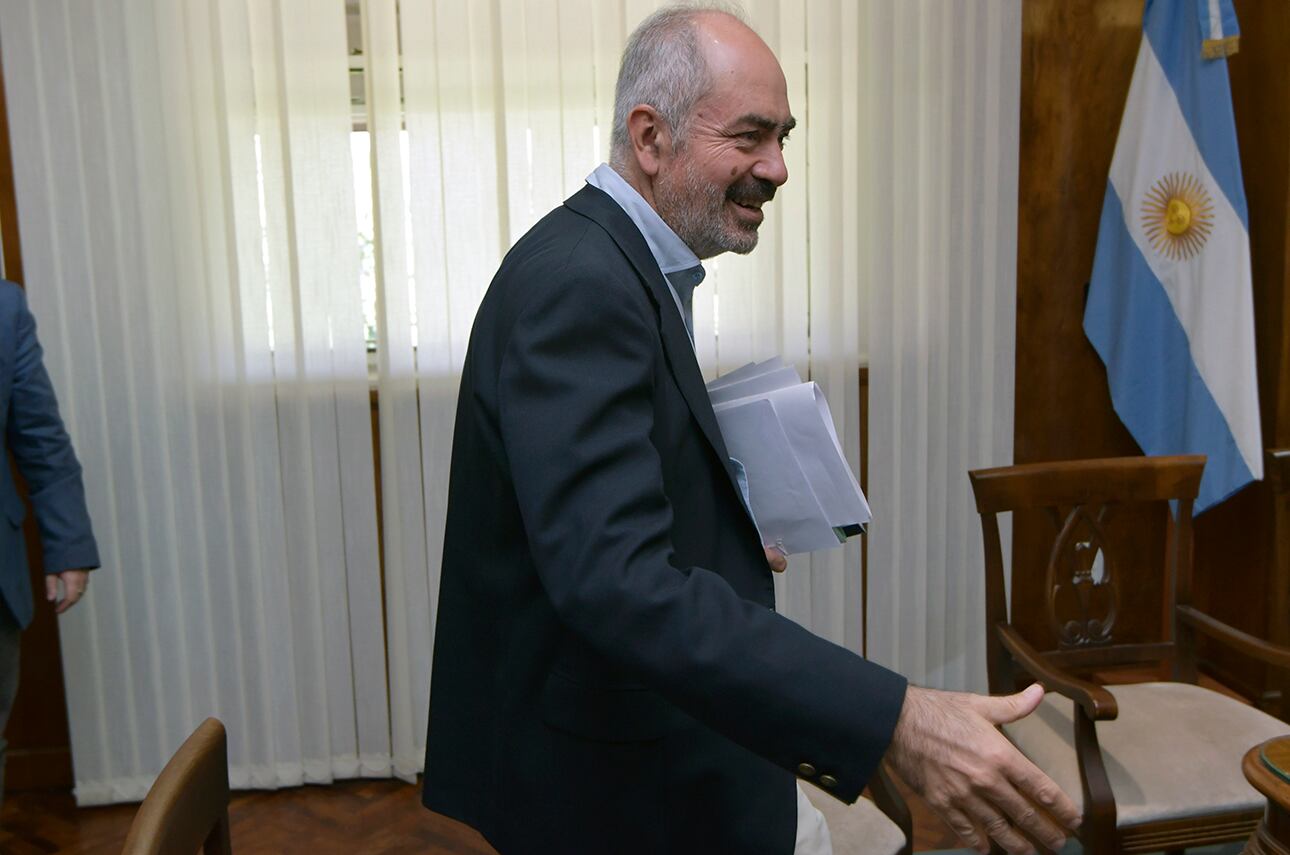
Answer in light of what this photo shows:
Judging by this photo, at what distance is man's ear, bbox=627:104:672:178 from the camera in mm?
1261

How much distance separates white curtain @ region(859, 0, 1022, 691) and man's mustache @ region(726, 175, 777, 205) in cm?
183

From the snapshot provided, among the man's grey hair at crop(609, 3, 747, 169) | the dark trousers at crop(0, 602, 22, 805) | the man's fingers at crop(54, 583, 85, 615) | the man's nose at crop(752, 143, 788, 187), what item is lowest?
the dark trousers at crop(0, 602, 22, 805)

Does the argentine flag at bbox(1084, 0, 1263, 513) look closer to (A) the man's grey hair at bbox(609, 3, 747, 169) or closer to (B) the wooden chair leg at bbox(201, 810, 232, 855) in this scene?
(A) the man's grey hair at bbox(609, 3, 747, 169)

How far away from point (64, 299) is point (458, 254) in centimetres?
100

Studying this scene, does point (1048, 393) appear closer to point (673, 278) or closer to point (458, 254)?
point (458, 254)

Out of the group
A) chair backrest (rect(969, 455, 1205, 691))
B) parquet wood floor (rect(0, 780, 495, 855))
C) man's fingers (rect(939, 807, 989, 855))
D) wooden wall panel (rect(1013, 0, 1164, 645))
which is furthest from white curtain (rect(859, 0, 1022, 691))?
man's fingers (rect(939, 807, 989, 855))

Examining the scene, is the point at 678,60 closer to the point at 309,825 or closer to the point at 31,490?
the point at 31,490

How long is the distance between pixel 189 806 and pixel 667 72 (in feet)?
2.90

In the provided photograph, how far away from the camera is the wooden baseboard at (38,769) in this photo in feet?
10.1

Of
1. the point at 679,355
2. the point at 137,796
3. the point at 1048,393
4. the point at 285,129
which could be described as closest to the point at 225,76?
the point at 285,129

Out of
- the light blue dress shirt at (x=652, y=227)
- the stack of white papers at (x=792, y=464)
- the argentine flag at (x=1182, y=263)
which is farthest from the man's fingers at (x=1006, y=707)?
the argentine flag at (x=1182, y=263)

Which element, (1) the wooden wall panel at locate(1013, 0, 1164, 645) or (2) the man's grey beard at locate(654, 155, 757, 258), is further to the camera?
(1) the wooden wall panel at locate(1013, 0, 1164, 645)

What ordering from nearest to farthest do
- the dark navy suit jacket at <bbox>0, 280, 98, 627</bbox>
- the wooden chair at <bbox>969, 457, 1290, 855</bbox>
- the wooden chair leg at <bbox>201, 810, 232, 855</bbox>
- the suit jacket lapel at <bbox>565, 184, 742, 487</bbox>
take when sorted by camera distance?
the wooden chair leg at <bbox>201, 810, 232, 855</bbox> → the suit jacket lapel at <bbox>565, 184, 742, 487</bbox> → the wooden chair at <bbox>969, 457, 1290, 855</bbox> → the dark navy suit jacket at <bbox>0, 280, 98, 627</bbox>

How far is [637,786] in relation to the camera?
1188 mm
